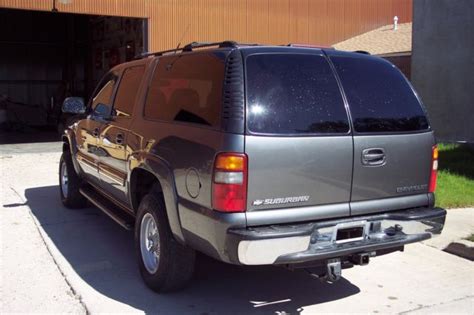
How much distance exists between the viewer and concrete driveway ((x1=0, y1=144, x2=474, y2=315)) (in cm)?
440

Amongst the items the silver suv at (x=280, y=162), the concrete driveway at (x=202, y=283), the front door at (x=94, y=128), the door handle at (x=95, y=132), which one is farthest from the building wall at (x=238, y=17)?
the silver suv at (x=280, y=162)

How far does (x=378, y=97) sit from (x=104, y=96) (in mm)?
3407

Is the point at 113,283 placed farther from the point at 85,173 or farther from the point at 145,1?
the point at 145,1

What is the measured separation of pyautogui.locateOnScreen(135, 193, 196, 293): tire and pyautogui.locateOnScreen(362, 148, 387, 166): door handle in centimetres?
155

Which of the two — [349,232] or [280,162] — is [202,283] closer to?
[349,232]

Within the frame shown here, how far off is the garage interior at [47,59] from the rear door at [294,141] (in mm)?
20669

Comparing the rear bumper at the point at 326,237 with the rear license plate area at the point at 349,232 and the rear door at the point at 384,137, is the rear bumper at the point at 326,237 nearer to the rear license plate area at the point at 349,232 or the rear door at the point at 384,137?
the rear license plate area at the point at 349,232

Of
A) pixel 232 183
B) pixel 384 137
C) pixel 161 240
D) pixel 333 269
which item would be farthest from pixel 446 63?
pixel 232 183

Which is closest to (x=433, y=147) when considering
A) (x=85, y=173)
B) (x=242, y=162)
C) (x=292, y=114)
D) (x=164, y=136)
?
(x=292, y=114)

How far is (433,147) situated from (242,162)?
5.85 ft

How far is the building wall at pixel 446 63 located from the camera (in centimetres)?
1490

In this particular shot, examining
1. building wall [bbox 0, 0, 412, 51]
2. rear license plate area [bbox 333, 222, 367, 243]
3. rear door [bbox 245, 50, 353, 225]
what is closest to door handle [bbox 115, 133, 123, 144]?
rear door [bbox 245, 50, 353, 225]

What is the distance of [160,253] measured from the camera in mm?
4426

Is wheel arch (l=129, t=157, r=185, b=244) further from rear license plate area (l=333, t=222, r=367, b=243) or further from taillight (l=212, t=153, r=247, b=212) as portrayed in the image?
rear license plate area (l=333, t=222, r=367, b=243)
